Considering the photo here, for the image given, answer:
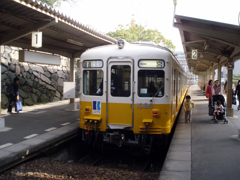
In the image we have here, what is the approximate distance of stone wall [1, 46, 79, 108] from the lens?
37.3 ft

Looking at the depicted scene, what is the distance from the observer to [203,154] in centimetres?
524

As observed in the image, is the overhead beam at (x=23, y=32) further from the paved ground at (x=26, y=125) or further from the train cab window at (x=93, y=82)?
the paved ground at (x=26, y=125)

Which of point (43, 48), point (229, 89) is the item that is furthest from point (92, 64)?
point (229, 89)

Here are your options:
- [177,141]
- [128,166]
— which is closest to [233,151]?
Answer: [177,141]

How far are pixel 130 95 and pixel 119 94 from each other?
293 mm

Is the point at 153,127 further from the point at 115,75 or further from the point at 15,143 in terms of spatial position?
the point at 15,143

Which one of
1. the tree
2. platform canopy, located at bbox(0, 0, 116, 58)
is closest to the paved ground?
platform canopy, located at bbox(0, 0, 116, 58)

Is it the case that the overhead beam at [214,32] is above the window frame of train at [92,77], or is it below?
above

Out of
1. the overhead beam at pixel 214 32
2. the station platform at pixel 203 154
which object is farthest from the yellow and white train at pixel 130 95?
the overhead beam at pixel 214 32

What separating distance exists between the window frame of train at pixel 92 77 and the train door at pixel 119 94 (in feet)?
0.80

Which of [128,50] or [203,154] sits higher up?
[128,50]

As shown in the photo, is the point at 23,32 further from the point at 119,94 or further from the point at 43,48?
the point at 119,94

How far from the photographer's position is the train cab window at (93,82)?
20.2ft

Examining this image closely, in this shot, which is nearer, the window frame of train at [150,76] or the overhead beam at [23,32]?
the window frame of train at [150,76]
